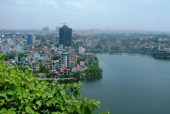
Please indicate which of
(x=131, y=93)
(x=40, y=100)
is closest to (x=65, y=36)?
(x=131, y=93)

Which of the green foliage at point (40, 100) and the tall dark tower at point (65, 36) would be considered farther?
the tall dark tower at point (65, 36)

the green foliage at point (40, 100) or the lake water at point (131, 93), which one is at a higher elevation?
the green foliage at point (40, 100)

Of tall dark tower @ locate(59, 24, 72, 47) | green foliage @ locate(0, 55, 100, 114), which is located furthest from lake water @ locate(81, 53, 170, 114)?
tall dark tower @ locate(59, 24, 72, 47)

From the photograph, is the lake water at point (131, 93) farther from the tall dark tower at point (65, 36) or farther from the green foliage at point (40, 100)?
the tall dark tower at point (65, 36)

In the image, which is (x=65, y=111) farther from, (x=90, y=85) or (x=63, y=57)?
(x=63, y=57)

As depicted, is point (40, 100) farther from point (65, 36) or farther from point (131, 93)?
point (65, 36)

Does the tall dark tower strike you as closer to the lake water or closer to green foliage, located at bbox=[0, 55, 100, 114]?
the lake water

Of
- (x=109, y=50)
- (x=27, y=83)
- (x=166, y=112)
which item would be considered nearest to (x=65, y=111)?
(x=27, y=83)

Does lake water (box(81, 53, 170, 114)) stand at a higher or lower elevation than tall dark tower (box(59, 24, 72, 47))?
lower

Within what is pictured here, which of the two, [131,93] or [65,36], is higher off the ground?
[65,36]

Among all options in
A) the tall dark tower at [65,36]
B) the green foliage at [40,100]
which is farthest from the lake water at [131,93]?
the tall dark tower at [65,36]

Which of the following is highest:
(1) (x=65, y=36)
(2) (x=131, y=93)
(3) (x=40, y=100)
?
(3) (x=40, y=100)

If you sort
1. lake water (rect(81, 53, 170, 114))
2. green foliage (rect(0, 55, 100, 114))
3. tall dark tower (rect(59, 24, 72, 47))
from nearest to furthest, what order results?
1. green foliage (rect(0, 55, 100, 114))
2. lake water (rect(81, 53, 170, 114))
3. tall dark tower (rect(59, 24, 72, 47))
